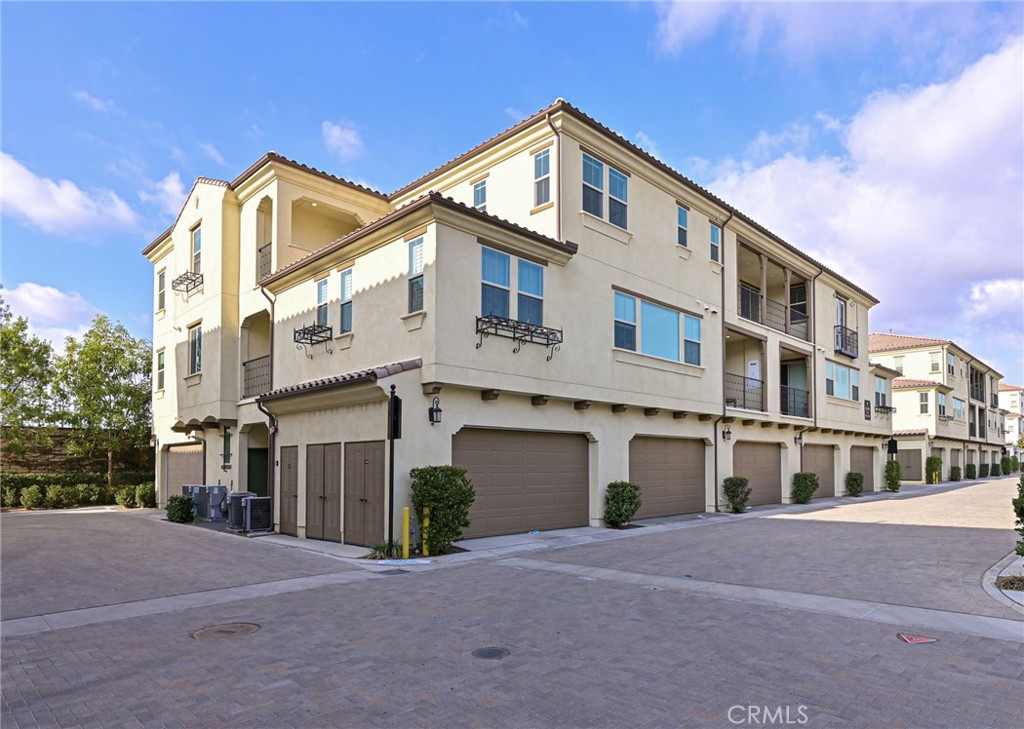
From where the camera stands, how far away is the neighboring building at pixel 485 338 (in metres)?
13.9

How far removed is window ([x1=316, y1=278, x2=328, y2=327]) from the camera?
16.7 meters

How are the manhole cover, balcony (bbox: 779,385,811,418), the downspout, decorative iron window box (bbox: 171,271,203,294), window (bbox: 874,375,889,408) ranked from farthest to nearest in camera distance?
window (bbox: 874,375,889,408) < balcony (bbox: 779,385,811,418) < decorative iron window box (bbox: 171,271,203,294) < the downspout < the manhole cover

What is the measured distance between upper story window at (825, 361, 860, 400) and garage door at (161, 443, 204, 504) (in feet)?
82.0

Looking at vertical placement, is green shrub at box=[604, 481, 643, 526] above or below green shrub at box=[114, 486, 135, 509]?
above

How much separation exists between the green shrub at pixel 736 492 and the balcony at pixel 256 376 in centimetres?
1437

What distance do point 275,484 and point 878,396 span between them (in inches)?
1198

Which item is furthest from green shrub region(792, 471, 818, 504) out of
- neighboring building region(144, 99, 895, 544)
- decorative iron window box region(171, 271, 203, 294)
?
decorative iron window box region(171, 271, 203, 294)

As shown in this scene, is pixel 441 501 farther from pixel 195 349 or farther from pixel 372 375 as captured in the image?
pixel 195 349

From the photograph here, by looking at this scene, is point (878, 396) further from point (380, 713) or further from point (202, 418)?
point (380, 713)

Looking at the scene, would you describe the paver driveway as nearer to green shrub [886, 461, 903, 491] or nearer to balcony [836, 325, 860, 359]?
balcony [836, 325, 860, 359]

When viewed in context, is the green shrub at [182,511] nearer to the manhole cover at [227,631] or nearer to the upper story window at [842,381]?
the manhole cover at [227,631]

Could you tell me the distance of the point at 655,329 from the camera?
19.0m

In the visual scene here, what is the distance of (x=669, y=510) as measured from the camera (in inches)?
776

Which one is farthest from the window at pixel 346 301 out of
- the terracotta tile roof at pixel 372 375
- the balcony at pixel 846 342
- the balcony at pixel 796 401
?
the balcony at pixel 846 342
